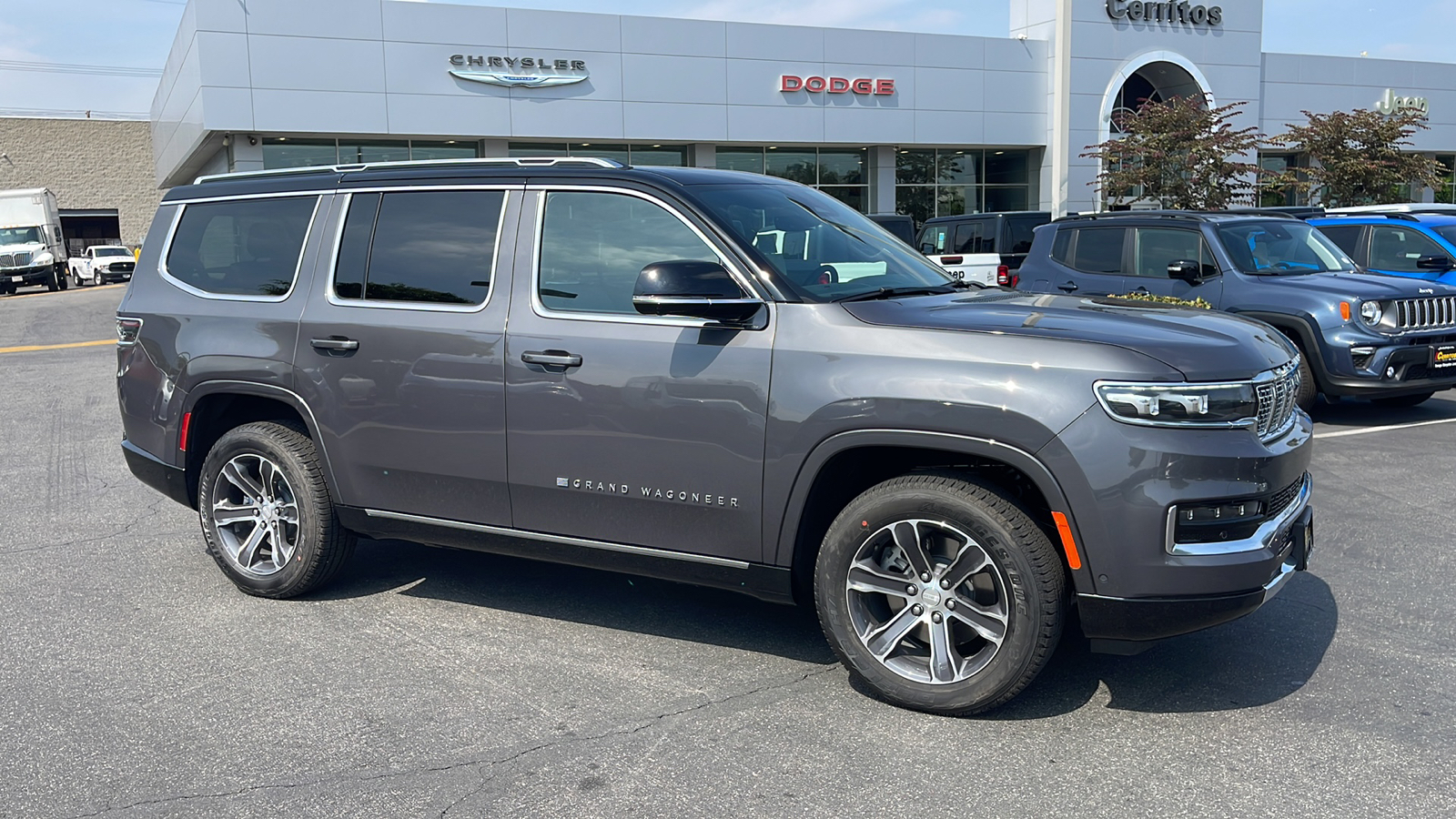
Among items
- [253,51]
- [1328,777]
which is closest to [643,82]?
[253,51]

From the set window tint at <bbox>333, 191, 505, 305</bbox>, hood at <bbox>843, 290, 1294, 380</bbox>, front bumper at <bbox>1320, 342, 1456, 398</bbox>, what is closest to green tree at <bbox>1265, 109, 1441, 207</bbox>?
front bumper at <bbox>1320, 342, 1456, 398</bbox>

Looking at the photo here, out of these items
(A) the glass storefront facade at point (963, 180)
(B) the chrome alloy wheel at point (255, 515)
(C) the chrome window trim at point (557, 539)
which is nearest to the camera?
(C) the chrome window trim at point (557, 539)

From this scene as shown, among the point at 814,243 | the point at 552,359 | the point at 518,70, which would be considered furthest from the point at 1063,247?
the point at 518,70

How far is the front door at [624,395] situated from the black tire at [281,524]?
1.11 meters

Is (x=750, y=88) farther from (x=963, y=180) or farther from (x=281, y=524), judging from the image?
(x=281, y=524)

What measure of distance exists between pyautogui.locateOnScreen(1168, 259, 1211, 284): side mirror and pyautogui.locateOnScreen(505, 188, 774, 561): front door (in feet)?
23.0

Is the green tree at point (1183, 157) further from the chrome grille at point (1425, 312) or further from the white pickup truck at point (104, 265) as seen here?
the white pickup truck at point (104, 265)

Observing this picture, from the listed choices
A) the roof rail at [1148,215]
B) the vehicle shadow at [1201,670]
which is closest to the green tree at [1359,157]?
the roof rail at [1148,215]

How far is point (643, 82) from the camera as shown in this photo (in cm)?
3138

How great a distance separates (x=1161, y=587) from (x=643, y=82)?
29377 millimetres

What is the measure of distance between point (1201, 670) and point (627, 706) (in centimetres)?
216

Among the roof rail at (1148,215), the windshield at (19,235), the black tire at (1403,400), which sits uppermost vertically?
the windshield at (19,235)

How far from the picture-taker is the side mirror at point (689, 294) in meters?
4.10

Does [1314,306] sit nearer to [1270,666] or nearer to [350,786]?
[1270,666]
